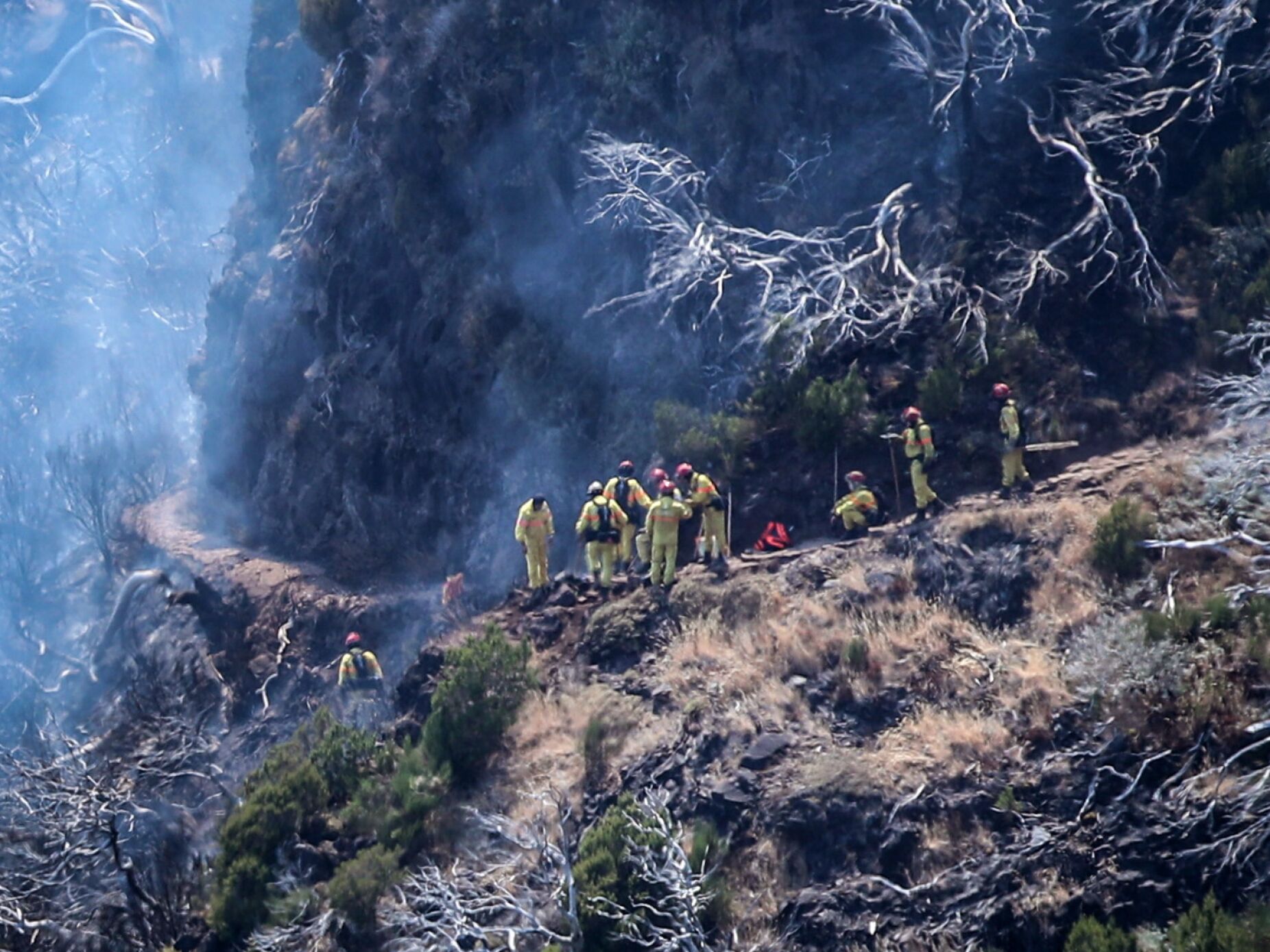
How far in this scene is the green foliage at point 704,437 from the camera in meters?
18.4

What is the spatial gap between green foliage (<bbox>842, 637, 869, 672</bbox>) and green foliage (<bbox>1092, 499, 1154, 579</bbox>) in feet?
9.01

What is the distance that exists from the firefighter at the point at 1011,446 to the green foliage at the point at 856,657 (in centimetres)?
346

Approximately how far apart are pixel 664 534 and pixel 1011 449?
181 inches

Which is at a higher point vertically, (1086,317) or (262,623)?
(1086,317)

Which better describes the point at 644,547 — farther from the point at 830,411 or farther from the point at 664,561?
Result: the point at 830,411

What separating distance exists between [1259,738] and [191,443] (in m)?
39.1

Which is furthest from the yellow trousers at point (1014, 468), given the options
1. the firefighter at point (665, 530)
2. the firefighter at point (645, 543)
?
the firefighter at point (645, 543)

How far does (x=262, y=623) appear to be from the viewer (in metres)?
23.8

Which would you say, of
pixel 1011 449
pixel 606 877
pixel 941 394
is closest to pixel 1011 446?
pixel 1011 449

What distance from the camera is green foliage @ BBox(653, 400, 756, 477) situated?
60.3ft

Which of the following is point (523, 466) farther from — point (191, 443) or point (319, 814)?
point (191, 443)

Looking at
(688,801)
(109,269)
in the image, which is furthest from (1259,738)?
(109,269)

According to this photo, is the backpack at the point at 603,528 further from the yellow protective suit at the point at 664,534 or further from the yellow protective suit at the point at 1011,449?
the yellow protective suit at the point at 1011,449

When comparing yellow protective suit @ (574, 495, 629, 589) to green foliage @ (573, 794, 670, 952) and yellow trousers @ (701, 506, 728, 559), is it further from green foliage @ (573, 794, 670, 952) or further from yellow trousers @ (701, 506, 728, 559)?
green foliage @ (573, 794, 670, 952)
